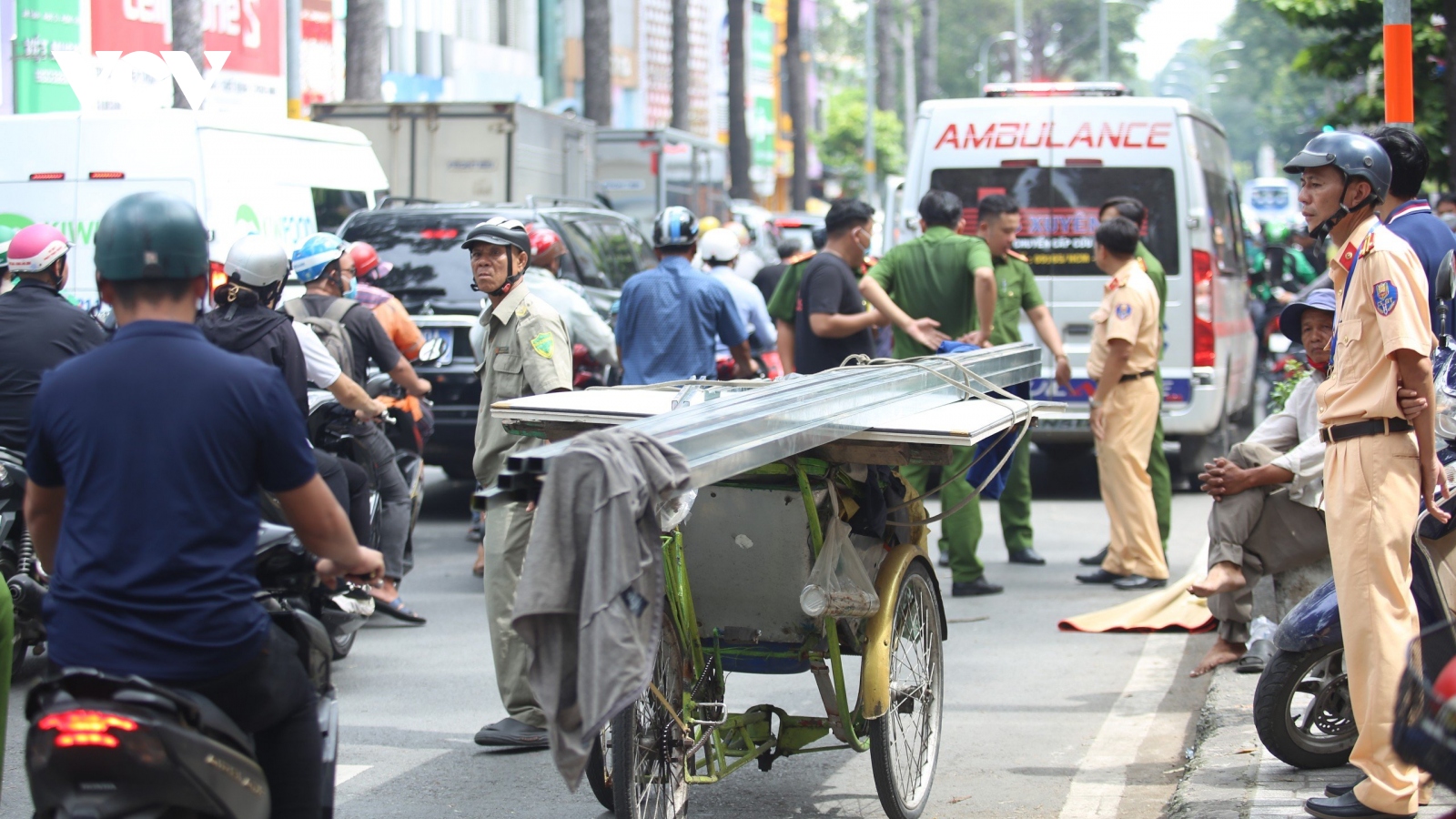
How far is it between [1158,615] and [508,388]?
3.50m

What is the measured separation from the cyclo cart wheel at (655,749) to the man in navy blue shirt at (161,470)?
1.19m

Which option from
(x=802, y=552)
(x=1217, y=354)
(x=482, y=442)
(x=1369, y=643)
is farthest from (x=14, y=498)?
(x=1217, y=354)

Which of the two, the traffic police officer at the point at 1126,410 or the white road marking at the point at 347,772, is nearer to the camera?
the white road marking at the point at 347,772

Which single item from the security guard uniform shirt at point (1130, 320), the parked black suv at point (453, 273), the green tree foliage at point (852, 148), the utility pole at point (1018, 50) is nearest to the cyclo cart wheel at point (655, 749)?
the security guard uniform shirt at point (1130, 320)

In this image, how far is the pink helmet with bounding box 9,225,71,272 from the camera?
19.4 feet

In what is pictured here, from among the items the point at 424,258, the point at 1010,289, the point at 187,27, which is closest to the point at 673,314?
the point at 1010,289

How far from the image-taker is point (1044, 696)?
21.1ft

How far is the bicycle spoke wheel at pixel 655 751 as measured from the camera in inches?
156

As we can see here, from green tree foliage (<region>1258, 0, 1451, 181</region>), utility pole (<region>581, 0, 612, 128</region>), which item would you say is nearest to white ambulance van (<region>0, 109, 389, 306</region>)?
green tree foliage (<region>1258, 0, 1451, 181</region>)

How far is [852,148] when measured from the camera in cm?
5856

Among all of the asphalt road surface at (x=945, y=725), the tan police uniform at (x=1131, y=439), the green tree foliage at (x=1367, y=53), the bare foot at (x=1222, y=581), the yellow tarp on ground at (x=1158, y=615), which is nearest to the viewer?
the asphalt road surface at (x=945, y=725)

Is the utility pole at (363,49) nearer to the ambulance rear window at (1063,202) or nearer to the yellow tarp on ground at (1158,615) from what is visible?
the ambulance rear window at (1063,202)

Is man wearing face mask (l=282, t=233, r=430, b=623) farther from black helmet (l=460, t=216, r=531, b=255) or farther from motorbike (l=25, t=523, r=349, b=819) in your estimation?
motorbike (l=25, t=523, r=349, b=819)

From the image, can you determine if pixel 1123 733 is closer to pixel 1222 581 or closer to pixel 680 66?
pixel 1222 581
